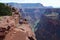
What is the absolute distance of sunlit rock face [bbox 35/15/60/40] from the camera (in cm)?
1568

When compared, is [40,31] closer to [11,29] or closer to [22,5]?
[22,5]

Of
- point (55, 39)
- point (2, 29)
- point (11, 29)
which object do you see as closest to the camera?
point (2, 29)

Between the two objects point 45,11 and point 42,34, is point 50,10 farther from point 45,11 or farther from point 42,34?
point 42,34

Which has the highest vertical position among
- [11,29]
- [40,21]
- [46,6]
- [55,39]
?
[11,29]

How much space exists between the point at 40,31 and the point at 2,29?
35.9ft

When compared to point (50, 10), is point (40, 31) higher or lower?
lower

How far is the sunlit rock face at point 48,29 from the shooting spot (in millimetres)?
15680

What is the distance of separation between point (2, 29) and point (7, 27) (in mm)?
166

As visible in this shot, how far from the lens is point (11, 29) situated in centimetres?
542

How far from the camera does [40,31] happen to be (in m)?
15.8

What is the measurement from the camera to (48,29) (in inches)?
639

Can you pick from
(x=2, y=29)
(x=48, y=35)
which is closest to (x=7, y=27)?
(x=2, y=29)

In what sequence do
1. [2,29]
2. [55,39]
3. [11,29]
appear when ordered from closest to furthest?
[2,29]
[11,29]
[55,39]

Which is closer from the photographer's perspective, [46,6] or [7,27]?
[7,27]
